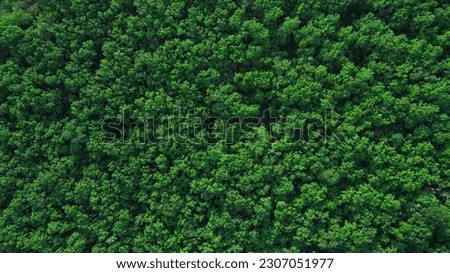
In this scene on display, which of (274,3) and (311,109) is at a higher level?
(274,3)

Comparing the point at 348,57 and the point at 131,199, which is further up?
the point at 348,57

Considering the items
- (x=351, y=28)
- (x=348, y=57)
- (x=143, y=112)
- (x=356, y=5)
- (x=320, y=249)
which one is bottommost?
(x=320, y=249)

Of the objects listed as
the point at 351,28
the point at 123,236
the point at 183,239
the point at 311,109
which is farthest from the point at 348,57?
the point at 123,236

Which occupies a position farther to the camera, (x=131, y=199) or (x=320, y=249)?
(x=131, y=199)

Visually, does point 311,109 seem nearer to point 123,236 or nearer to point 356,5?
point 356,5

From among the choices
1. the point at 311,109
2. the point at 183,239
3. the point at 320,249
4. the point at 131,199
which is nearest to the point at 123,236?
the point at 131,199

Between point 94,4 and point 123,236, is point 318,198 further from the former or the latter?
point 94,4
